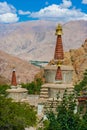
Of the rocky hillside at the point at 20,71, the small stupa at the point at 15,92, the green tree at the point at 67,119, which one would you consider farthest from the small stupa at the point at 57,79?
the rocky hillside at the point at 20,71

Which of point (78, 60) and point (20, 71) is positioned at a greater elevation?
point (20, 71)

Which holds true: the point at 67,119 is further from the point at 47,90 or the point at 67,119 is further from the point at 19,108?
the point at 47,90

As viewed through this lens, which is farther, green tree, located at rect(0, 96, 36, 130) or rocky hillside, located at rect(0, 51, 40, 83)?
rocky hillside, located at rect(0, 51, 40, 83)

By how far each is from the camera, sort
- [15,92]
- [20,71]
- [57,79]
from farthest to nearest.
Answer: [20,71]
[15,92]
[57,79]

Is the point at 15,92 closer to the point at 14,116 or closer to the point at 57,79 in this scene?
the point at 57,79

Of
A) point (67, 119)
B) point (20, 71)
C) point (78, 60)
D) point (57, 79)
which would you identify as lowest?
point (67, 119)

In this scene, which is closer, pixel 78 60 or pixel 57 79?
pixel 57 79

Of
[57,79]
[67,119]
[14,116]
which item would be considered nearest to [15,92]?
[57,79]

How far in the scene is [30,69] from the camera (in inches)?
5295

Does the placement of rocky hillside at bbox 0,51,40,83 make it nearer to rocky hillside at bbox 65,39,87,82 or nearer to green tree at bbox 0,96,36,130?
rocky hillside at bbox 65,39,87,82

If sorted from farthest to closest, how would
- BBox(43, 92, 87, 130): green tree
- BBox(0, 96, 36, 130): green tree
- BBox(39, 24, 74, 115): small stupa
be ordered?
BBox(39, 24, 74, 115): small stupa, BBox(0, 96, 36, 130): green tree, BBox(43, 92, 87, 130): green tree

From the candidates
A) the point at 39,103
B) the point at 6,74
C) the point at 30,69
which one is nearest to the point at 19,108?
the point at 39,103

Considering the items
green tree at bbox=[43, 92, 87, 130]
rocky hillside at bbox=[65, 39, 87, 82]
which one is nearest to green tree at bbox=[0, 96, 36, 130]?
green tree at bbox=[43, 92, 87, 130]

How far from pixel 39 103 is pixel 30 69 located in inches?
4197
